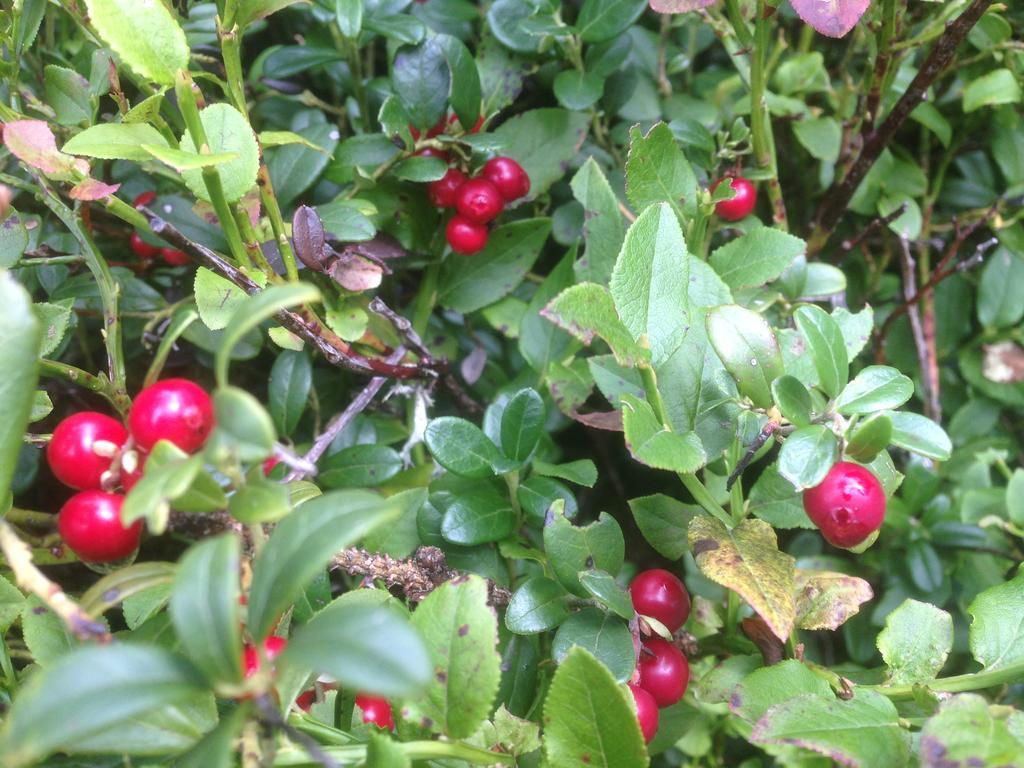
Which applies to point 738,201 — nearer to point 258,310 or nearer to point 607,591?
point 607,591

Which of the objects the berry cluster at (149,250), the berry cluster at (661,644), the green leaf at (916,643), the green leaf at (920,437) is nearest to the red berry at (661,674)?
the berry cluster at (661,644)

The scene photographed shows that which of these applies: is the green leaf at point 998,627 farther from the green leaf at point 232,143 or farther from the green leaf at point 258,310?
the green leaf at point 232,143

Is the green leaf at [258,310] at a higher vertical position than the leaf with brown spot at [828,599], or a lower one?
higher

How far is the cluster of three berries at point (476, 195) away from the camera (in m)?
1.15

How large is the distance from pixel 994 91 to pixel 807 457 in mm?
899

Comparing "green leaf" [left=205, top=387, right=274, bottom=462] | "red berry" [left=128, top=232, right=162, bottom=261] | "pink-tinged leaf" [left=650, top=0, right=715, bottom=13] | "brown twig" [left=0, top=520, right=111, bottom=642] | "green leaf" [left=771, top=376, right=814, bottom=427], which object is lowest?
"red berry" [left=128, top=232, right=162, bottom=261]

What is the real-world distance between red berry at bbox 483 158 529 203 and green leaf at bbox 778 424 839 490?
57 cm

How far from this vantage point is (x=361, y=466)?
111 centimetres

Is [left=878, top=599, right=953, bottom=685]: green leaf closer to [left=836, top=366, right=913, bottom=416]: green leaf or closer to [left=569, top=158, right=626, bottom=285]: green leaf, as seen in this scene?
[left=836, top=366, right=913, bottom=416]: green leaf

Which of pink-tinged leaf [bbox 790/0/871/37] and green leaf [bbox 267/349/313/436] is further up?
pink-tinged leaf [bbox 790/0/871/37]

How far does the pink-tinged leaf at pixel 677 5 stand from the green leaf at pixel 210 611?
818 mm

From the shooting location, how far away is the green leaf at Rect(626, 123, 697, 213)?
1054 mm

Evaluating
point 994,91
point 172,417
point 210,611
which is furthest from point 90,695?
point 994,91

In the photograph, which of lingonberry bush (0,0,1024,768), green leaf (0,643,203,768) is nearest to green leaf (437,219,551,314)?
lingonberry bush (0,0,1024,768)
